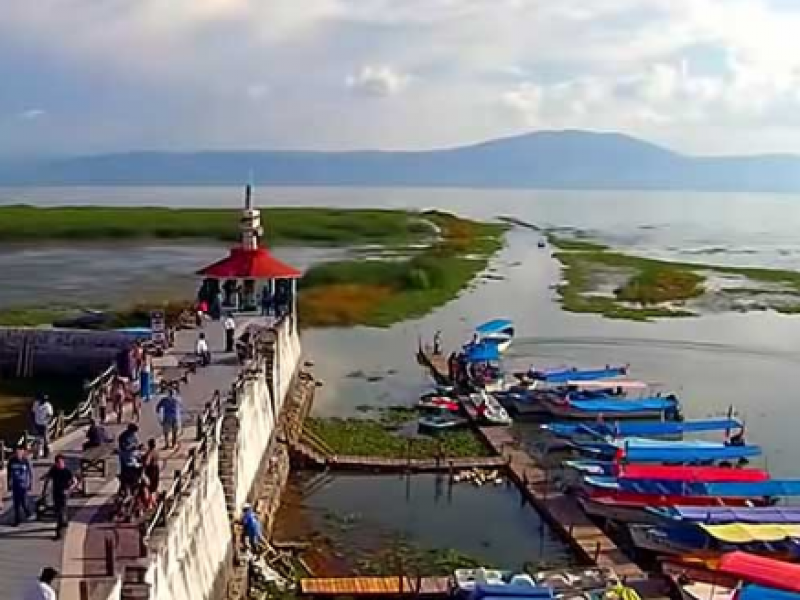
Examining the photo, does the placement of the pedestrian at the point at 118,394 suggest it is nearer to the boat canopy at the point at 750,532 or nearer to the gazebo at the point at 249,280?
the gazebo at the point at 249,280

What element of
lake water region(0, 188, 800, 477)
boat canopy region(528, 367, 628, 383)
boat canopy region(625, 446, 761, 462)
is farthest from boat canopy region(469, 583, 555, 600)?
boat canopy region(528, 367, 628, 383)

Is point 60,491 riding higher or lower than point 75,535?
higher

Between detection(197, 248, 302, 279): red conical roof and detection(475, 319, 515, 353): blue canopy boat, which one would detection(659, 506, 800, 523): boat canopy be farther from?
detection(475, 319, 515, 353): blue canopy boat

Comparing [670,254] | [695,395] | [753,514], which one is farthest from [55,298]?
[670,254]

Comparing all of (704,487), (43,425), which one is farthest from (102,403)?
(704,487)

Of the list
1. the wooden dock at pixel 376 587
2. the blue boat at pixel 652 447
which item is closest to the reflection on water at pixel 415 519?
the wooden dock at pixel 376 587

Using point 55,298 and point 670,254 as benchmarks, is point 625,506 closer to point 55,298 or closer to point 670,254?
point 55,298

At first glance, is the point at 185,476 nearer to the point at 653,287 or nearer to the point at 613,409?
the point at 613,409
